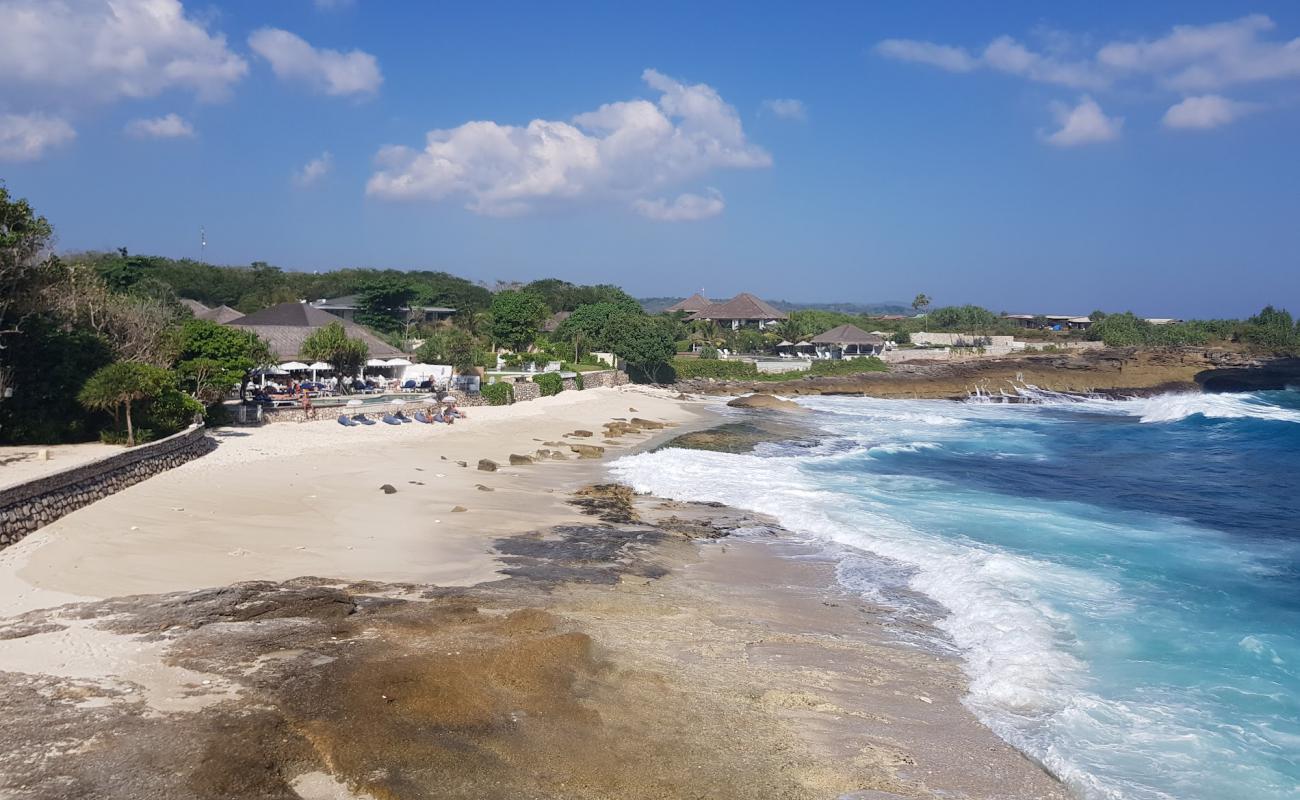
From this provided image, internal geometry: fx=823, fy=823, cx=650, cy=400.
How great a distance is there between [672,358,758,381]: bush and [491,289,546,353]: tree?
11185mm

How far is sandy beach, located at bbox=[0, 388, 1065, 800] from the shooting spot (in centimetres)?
771

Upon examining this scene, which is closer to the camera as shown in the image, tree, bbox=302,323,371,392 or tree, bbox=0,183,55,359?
tree, bbox=0,183,55,359

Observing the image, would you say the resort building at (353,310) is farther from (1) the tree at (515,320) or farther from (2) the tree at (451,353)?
(1) the tree at (515,320)

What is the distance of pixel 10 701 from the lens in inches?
324

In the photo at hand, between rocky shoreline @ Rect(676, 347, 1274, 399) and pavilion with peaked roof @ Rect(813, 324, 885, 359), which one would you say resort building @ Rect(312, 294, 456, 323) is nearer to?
rocky shoreline @ Rect(676, 347, 1274, 399)

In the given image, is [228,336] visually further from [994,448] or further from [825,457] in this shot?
[994,448]

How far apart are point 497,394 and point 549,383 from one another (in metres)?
5.27

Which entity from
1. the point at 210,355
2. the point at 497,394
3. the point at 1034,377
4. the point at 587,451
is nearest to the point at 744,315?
the point at 1034,377

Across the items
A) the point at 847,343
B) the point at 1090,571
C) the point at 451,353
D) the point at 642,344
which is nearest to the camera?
the point at 1090,571

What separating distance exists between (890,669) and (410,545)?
9.27 meters

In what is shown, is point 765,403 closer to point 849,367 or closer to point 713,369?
point 713,369

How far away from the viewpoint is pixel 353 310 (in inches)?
2398

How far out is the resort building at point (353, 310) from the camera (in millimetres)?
59219

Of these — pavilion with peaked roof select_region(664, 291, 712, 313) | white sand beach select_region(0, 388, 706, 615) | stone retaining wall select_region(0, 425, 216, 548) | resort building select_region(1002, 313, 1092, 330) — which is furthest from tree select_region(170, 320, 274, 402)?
resort building select_region(1002, 313, 1092, 330)
